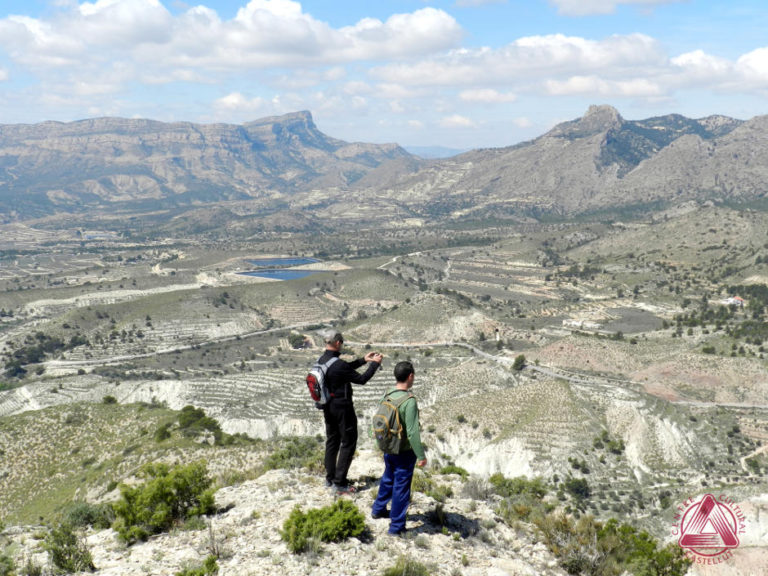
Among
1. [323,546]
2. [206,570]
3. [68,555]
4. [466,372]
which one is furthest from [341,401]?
[466,372]

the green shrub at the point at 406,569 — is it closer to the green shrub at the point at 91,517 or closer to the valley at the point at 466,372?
the valley at the point at 466,372

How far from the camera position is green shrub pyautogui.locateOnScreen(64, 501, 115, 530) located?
44.7 ft

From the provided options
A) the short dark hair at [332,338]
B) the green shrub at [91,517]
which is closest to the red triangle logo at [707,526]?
the short dark hair at [332,338]

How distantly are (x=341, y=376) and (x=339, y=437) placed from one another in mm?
1815

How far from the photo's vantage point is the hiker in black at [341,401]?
36.4 ft

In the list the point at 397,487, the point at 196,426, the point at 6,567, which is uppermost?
the point at 397,487

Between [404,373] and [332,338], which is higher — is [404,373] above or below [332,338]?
below

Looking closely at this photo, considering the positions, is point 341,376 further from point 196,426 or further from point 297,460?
point 196,426

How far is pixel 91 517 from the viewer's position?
52.0 feet

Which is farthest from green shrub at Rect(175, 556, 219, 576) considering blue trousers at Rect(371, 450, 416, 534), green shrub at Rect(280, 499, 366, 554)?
blue trousers at Rect(371, 450, 416, 534)

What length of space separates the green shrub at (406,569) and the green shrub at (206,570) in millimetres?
3157

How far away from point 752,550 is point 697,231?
569 ft

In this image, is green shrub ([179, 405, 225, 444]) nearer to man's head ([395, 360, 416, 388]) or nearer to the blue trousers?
the blue trousers

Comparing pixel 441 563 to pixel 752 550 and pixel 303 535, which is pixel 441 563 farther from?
pixel 752 550
